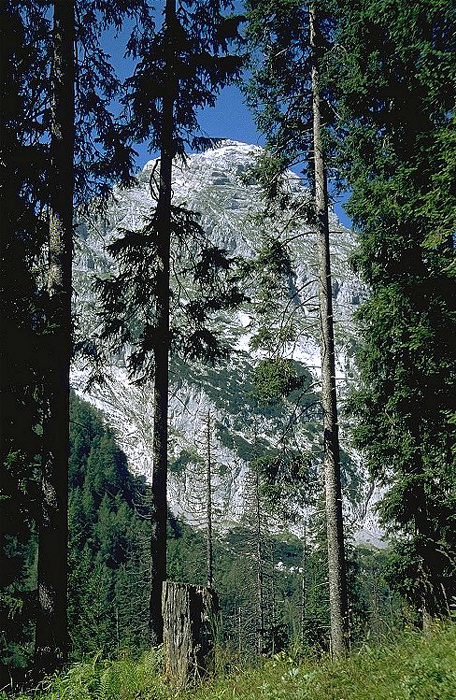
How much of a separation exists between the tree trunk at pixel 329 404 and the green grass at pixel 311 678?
418cm

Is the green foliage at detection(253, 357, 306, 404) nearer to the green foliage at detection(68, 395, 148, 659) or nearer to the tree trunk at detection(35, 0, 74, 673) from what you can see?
the tree trunk at detection(35, 0, 74, 673)

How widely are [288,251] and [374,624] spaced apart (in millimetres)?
8077

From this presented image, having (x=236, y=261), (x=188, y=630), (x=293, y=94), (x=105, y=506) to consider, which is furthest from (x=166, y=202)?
(x=105, y=506)

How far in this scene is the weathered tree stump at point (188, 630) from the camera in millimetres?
4930

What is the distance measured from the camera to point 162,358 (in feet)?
35.1

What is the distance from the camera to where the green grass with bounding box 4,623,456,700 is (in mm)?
3801

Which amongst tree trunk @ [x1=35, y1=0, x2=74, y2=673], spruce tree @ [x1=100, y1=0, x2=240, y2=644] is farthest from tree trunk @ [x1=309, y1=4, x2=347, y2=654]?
tree trunk @ [x1=35, y1=0, x2=74, y2=673]

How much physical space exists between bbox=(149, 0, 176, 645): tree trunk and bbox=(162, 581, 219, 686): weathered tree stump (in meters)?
4.45

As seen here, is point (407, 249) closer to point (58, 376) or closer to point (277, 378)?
point (277, 378)

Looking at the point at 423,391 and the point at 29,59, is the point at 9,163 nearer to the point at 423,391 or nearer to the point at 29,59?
the point at 29,59

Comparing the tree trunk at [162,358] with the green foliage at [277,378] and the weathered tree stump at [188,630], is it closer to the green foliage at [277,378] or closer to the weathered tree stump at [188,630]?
the green foliage at [277,378]

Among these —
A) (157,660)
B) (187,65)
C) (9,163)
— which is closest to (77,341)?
(9,163)

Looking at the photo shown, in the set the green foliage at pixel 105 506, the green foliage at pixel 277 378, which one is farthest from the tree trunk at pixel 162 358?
the green foliage at pixel 105 506

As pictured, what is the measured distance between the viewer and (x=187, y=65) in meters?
11.5
